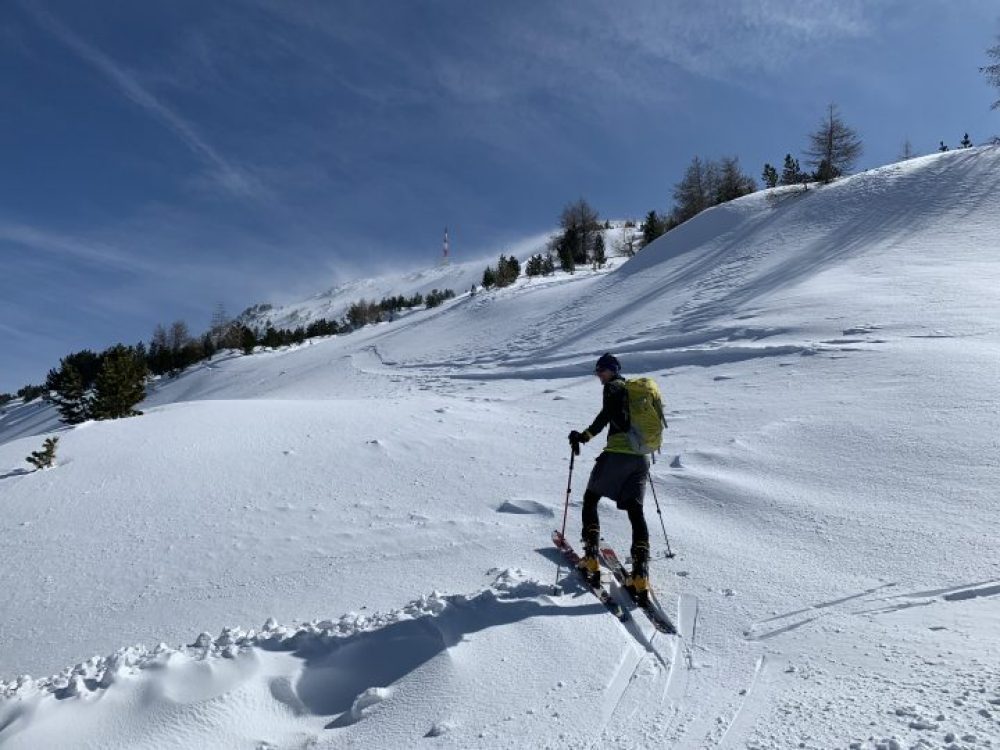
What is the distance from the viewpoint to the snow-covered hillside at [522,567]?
321 centimetres

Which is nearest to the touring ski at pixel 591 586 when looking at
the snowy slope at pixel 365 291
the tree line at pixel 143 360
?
the tree line at pixel 143 360

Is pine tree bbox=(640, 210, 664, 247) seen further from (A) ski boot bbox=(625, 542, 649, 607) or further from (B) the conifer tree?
(A) ski boot bbox=(625, 542, 649, 607)

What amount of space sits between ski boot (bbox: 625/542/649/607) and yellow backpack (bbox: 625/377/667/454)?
801 millimetres

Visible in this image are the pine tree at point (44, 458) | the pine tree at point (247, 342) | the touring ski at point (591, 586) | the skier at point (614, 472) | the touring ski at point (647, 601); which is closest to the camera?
the touring ski at point (647, 601)

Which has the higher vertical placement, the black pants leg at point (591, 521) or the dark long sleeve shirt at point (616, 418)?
the dark long sleeve shirt at point (616, 418)

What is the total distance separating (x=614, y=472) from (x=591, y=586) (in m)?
0.94

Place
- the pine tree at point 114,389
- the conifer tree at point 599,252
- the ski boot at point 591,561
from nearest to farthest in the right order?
the ski boot at point 591,561, the pine tree at point 114,389, the conifer tree at point 599,252

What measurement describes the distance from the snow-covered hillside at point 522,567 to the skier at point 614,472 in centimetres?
44

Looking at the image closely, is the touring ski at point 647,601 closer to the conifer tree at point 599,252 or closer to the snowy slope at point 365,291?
the conifer tree at point 599,252

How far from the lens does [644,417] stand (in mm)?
4980

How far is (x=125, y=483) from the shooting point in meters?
8.15

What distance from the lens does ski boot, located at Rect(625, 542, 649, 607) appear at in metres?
4.32

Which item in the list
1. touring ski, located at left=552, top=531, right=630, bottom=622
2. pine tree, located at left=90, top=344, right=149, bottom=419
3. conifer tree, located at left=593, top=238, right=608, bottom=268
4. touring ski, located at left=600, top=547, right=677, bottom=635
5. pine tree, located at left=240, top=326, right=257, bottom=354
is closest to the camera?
touring ski, located at left=600, top=547, right=677, bottom=635

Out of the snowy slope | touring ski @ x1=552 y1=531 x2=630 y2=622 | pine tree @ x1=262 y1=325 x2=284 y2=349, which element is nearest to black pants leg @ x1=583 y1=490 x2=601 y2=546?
touring ski @ x1=552 y1=531 x2=630 y2=622
